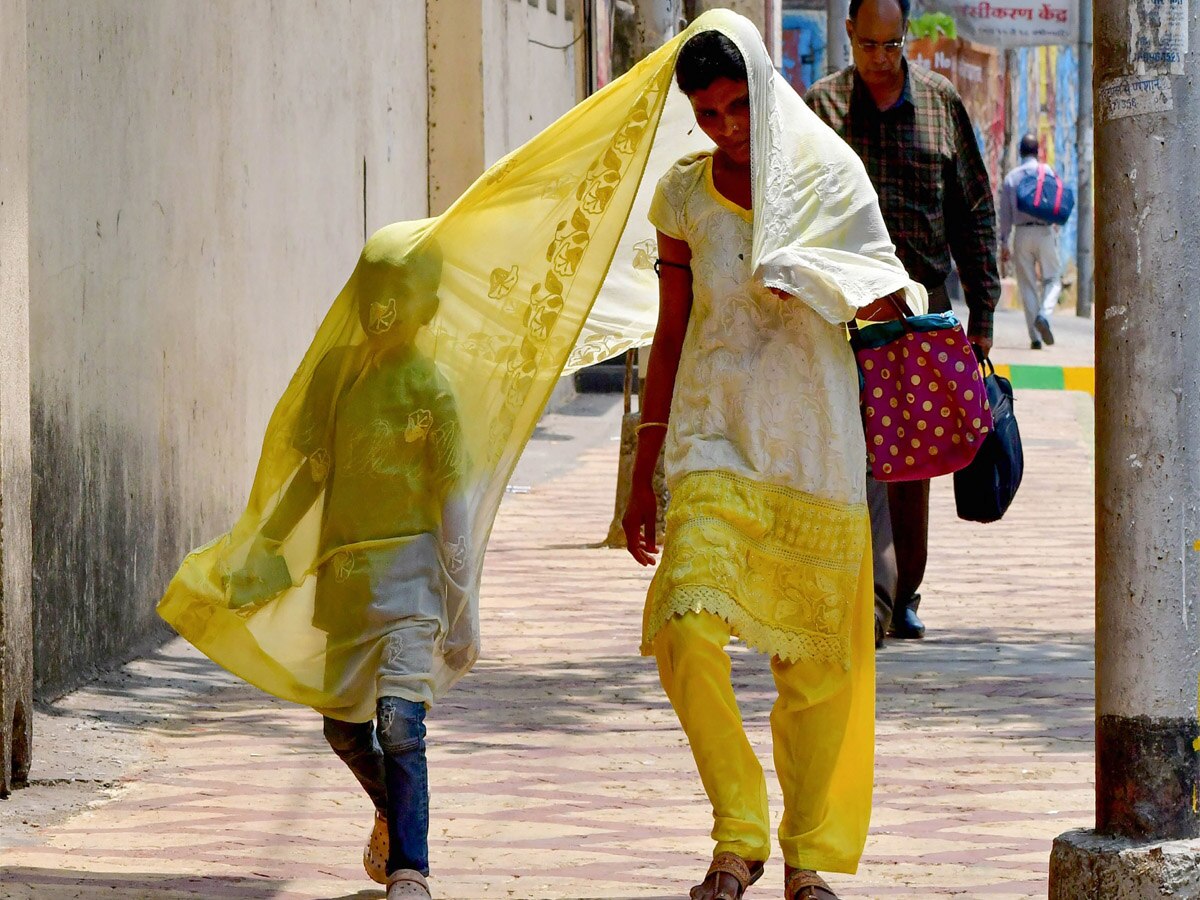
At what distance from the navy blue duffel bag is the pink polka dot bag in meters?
0.40

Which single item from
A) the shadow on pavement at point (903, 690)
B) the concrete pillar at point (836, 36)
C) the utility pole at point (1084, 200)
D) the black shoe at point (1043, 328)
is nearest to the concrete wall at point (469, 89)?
the concrete pillar at point (836, 36)

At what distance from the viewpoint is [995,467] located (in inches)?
205

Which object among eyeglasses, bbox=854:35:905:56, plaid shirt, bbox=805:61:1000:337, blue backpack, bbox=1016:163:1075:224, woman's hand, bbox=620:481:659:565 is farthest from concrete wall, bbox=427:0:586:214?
woman's hand, bbox=620:481:659:565

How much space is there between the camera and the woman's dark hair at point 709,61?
437cm

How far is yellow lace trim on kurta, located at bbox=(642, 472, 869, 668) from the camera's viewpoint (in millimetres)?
4469

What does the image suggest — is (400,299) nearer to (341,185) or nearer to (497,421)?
(497,421)

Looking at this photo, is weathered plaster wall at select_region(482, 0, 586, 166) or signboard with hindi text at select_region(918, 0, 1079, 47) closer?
weathered plaster wall at select_region(482, 0, 586, 166)

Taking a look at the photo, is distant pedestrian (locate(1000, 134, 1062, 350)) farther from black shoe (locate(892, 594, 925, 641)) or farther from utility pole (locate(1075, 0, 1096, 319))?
black shoe (locate(892, 594, 925, 641))

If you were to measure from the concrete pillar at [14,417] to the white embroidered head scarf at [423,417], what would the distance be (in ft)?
3.29

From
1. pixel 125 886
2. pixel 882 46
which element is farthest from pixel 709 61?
pixel 882 46

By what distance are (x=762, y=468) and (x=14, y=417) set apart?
7.48 ft

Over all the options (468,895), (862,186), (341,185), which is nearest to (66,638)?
(468,895)

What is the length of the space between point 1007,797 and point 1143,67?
2.22m

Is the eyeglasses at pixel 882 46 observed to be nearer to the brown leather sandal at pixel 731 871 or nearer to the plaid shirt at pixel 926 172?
the plaid shirt at pixel 926 172
